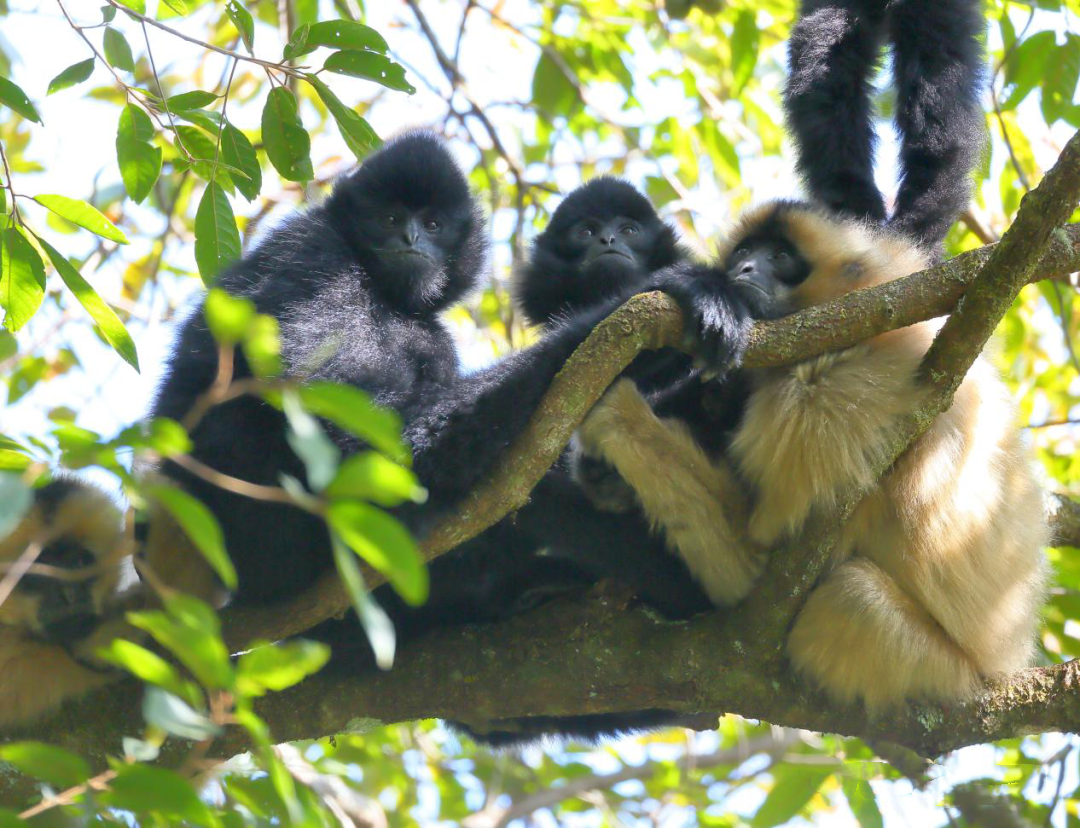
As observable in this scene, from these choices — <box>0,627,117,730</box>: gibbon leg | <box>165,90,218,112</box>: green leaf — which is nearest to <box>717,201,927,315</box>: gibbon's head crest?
<box>165,90,218,112</box>: green leaf

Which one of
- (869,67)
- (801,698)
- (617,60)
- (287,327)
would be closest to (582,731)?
(801,698)

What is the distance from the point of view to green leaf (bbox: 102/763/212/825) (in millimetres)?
1684

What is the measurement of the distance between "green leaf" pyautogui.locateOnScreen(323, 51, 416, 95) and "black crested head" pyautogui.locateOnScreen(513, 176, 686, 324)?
176 cm

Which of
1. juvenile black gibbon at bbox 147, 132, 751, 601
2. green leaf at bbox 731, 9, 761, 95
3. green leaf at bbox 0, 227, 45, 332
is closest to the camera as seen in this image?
green leaf at bbox 0, 227, 45, 332

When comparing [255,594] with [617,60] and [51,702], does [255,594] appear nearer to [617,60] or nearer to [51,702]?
[51,702]

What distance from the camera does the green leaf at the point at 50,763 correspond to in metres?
1.75

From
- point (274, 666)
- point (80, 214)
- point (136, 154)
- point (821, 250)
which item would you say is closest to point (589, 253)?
point (821, 250)

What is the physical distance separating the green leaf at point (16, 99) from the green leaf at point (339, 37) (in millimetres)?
758

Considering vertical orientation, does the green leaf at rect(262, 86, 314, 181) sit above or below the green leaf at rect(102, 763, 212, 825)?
above

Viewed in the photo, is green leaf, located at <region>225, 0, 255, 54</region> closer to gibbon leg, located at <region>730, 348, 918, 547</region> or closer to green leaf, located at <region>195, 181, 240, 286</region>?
green leaf, located at <region>195, 181, 240, 286</region>

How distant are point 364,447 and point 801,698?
1.67 m

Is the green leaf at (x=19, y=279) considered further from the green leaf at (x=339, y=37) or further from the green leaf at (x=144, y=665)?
the green leaf at (x=144, y=665)

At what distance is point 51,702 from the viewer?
407cm

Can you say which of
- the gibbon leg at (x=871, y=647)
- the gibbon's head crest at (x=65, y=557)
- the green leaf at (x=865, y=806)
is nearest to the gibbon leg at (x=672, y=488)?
the gibbon leg at (x=871, y=647)
